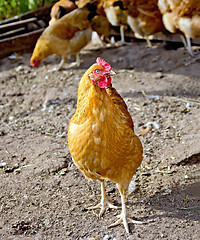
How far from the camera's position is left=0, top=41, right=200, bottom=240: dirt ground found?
2883 millimetres

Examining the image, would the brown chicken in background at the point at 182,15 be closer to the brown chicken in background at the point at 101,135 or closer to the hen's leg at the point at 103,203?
the brown chicken in background at the point at 101,135

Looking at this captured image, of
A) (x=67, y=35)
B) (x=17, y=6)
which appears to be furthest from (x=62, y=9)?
Result: (x=17, y=6)

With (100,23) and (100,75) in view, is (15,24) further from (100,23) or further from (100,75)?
(100,75)

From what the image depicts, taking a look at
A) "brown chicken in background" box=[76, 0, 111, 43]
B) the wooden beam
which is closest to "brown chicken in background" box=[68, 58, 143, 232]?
"brown chicken in background" box=[76, 0, 111, 43]

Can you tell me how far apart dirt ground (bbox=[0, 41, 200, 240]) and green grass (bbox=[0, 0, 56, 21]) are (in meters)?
2.13

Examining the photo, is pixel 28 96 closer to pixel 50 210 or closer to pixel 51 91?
pixel 51 91

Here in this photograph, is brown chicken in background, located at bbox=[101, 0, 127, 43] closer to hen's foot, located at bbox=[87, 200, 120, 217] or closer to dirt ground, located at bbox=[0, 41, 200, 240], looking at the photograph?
dirt ground, located at bbox=[0, 41, 200, 240]

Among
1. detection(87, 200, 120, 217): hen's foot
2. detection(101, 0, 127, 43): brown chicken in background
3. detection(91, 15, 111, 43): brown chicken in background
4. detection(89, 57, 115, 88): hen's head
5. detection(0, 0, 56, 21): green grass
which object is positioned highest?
detection(0, 0, 56, 21): green grass

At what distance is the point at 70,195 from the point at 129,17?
167 inches

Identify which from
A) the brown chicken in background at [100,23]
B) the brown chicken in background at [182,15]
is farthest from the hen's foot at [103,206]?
the brown chicken in background at [100,23]

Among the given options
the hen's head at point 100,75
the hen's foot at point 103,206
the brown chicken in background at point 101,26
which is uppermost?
the hen's head at point 100,75

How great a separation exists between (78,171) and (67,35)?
3319 mm

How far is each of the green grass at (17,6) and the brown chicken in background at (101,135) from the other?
5878 mm

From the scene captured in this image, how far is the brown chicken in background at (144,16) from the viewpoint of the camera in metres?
6.17
